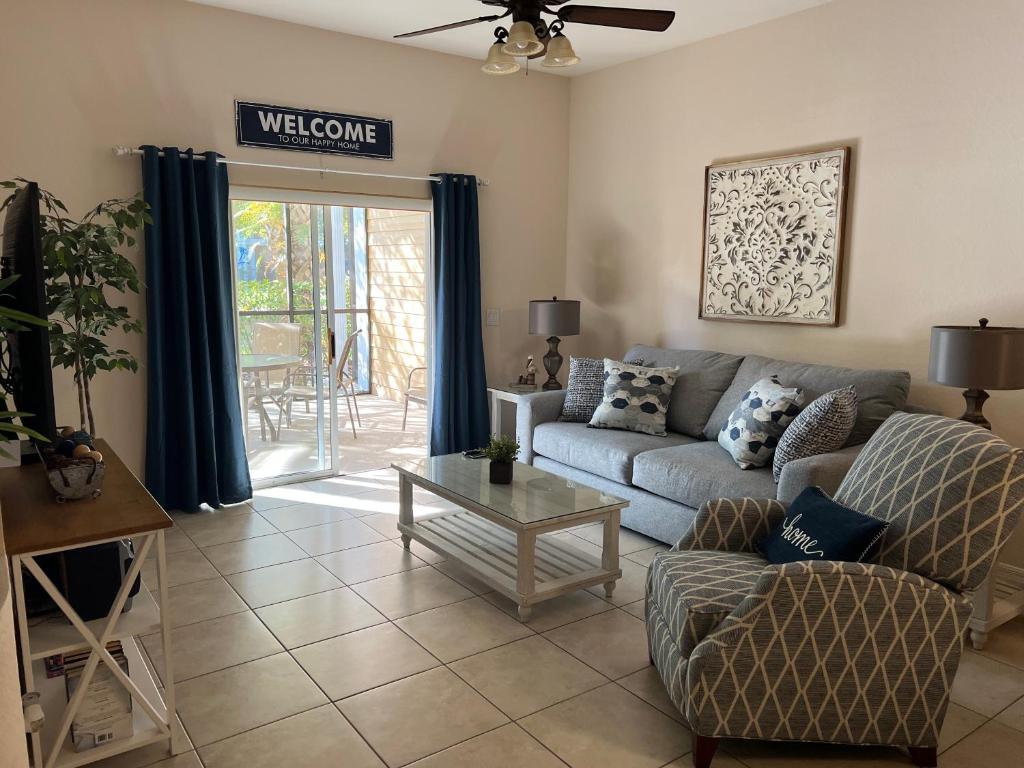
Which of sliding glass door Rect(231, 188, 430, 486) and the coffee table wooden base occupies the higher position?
sliding glass door Rect(231, 188, 430, 486)

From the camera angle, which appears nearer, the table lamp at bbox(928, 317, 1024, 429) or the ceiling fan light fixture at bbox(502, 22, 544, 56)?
the ceiling fan light fixture at bbox(502, 22, 544, 56)

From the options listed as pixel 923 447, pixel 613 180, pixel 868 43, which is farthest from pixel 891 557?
pixel 613 180

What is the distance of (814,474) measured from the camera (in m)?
3.20

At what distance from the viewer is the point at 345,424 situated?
6770 millimetres

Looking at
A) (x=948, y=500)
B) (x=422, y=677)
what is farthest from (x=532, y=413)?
(x=948, y=500)

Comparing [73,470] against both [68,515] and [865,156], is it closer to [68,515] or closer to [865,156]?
[68,515]

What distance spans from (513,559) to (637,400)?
143cm

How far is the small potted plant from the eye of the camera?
3564 mm

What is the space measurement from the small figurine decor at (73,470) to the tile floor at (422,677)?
0.80 metres

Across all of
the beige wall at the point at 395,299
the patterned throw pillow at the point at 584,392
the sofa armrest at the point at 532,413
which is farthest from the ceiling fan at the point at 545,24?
the beige wall at the point at 395,299

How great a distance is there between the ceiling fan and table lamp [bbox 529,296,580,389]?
2251 millimetres

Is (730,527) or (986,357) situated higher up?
(986,357)

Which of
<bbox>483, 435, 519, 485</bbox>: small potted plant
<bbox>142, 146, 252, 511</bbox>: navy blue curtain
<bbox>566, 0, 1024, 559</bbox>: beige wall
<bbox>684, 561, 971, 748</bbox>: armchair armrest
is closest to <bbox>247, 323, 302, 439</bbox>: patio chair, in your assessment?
<bbox>142, 146, 252, 511</bbox>: navy blue curtain

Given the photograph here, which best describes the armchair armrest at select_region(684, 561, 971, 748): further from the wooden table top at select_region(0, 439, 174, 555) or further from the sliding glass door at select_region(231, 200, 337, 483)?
the sliding glass door at select_region(231, 200, 337, 483)
